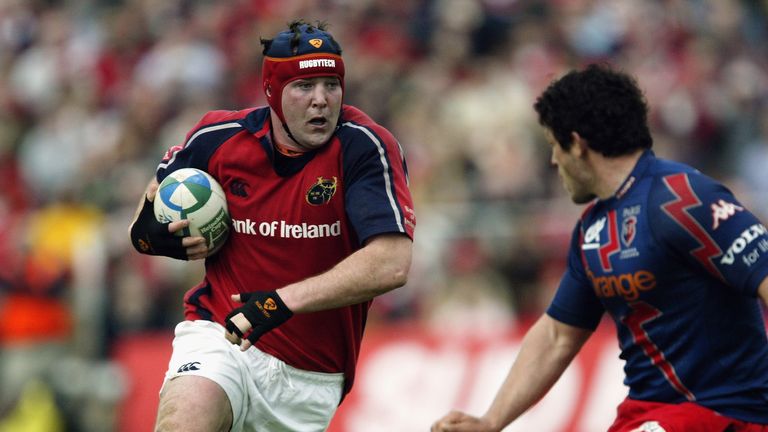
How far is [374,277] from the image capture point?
5.64 m

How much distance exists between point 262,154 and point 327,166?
34 cm

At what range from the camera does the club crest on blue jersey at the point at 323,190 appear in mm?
6051

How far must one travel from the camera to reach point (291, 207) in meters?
6.11

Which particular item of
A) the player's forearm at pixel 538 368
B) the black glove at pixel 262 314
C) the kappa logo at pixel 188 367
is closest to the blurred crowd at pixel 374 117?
the player's forearm at pixel 538 368

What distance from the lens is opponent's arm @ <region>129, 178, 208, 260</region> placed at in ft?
20.0

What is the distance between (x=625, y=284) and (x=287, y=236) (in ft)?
5.31

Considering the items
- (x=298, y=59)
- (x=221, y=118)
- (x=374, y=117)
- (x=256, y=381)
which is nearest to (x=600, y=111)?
(x=298, y=59)

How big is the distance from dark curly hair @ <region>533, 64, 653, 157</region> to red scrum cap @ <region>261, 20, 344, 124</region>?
1.02 metres

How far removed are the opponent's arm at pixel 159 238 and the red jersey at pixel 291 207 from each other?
17 cm

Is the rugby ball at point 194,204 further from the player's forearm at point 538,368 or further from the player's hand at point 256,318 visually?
the player's forearm at point 538,368

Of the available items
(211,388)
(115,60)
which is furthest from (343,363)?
(115,60)

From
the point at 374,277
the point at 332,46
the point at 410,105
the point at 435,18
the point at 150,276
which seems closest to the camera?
the point at 374,277

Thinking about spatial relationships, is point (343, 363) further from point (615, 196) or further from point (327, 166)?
point (615, 196)

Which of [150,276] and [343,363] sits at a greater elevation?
[343,363]
